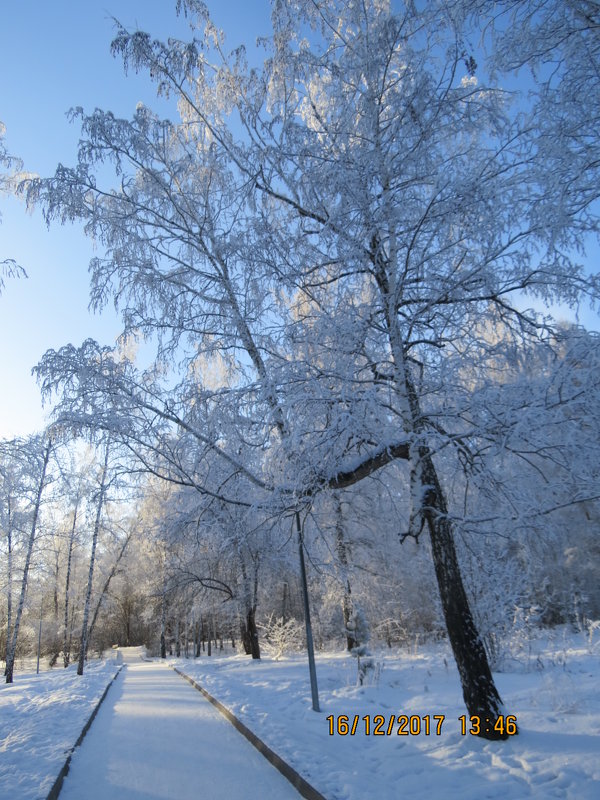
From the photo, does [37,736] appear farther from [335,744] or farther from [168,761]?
[335,744]

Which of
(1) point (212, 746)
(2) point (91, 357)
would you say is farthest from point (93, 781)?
(2) point (91, 357)

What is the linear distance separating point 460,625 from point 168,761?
12.7 feet

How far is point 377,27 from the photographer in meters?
5.76

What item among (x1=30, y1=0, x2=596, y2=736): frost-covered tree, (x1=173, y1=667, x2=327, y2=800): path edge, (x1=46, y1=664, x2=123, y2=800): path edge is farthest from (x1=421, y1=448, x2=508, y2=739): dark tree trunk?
(x1=46, y1=664, x2=123, y2=800): path edge

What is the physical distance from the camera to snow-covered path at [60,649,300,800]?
441 cm

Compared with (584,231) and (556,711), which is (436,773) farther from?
(584,231)

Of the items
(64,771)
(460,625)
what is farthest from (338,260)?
(64,771)

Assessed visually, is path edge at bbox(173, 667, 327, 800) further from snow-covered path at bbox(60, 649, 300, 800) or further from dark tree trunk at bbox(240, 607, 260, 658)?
dark tree trunk at bbox(240, 607, 260, 658)

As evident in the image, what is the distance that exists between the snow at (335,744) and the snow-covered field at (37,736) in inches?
1.1

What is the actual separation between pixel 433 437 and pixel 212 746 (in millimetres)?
5149

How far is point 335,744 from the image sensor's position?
18.1ft

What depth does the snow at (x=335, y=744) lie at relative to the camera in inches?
160

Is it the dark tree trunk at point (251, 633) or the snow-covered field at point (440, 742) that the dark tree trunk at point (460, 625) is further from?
the dark tree trunk at point (251, 633)

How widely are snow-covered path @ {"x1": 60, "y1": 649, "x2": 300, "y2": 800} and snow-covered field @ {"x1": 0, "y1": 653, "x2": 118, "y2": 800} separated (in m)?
0.25
